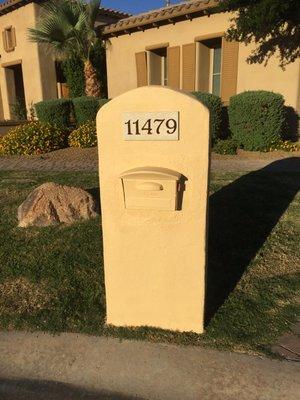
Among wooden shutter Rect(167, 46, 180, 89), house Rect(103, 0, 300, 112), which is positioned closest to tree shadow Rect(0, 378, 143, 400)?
house Rect(103, 0, 300, 112)

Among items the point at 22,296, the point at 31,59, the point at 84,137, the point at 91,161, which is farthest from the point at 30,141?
the point at 22,296

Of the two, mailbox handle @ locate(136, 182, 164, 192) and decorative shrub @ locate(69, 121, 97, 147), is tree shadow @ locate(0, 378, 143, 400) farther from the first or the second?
decorative shrub @ locate(69, 121, 97, 147)

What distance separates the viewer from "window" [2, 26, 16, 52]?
1762 cm

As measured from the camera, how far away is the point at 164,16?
1173cm

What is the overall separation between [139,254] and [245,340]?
38.9 inches

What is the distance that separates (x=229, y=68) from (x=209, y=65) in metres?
1.23

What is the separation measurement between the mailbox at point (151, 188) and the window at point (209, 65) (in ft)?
33.1

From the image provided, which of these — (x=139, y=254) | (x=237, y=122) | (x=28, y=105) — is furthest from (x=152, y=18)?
(x=139, y=254)

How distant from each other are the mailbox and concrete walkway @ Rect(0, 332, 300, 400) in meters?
1.03

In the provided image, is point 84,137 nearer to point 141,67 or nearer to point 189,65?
point 189,65

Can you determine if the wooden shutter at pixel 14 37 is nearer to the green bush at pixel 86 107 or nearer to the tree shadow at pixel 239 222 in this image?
the green bush at pixel 86 107

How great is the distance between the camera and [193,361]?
253 centimetres

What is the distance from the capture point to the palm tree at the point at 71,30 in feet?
41.9

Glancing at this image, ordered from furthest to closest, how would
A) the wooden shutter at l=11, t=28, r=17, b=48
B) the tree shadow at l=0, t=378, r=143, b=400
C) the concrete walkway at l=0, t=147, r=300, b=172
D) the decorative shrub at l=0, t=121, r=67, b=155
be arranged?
the wooden shutter at l=11, t=28, r=17, b=48
the decorative shrub at l=0, t=121, r=67, b=155
the concrete walkway at l=0, t=147, r=300, b=172
the tree shadow at l=0, t=378, r=143, b=400
